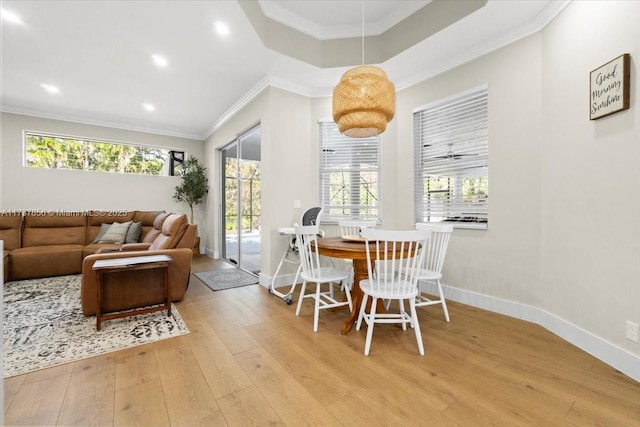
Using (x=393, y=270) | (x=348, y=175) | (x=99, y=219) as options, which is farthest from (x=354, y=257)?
(x=99, y=219)

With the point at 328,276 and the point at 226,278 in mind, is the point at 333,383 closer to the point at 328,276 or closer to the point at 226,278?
the point at 328,276

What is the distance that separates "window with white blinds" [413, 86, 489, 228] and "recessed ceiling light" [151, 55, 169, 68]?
128 inches

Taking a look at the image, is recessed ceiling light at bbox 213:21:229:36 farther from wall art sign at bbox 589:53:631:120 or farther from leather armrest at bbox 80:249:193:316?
wall art sign at bbox 589:53:631:120

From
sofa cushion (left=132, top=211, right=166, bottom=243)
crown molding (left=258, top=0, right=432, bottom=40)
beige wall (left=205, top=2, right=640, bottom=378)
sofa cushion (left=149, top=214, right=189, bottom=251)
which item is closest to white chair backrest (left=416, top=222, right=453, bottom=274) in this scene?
beige wall (left=205, top=2, right=640, bottom=378)

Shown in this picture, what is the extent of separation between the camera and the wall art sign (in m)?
1.80

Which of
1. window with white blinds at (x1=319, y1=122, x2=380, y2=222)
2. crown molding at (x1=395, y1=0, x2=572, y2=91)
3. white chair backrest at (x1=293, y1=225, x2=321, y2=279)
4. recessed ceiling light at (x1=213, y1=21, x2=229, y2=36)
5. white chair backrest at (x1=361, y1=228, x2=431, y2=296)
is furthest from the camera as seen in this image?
window with white blinds at (x1=319, y1=122, x2=380, y2=222)

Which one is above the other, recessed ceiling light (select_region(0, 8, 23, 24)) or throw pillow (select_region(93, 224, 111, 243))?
recessed ceiling light (select_region(0, 8, 23, 24))

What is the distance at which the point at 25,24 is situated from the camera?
8.89ft

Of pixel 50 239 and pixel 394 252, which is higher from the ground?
pixel 394 252

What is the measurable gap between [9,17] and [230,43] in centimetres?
206

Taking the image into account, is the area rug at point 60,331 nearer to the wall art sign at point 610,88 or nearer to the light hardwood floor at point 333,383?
the light hardwood floor at point 333,383

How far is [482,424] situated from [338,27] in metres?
3.94

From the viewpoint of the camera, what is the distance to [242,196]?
5.02m

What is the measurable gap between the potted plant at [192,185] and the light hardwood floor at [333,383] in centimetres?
420
